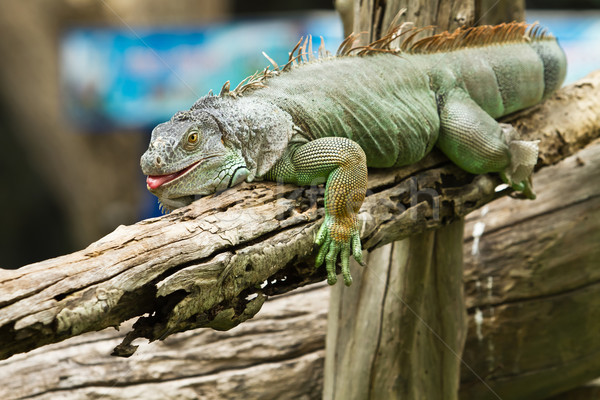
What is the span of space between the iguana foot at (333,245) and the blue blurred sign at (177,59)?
17.9 ft

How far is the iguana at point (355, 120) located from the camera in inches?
143

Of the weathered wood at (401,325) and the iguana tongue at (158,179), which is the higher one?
the iguana tongue at (158,179)

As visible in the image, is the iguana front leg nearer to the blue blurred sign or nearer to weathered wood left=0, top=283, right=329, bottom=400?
weathered wood left=0, top=283, right=329, bottom=400

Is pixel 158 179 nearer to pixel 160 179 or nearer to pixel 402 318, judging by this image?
pixel 160 179

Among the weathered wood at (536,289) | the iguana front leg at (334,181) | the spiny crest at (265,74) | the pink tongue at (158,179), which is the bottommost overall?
the weathered wood at (536,289)

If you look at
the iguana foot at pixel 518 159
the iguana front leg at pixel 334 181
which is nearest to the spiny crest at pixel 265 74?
the iguana front leg at pixel 334 181

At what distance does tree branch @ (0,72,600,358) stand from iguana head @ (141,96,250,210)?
0.13 m

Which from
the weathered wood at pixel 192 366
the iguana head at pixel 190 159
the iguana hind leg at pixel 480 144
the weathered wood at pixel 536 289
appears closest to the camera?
the iguana head at pixel 190 159

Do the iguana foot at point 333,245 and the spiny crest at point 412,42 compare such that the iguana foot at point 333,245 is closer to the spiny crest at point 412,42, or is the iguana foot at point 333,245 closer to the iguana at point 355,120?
the iguana at point 355,120

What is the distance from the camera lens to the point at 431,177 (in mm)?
4492

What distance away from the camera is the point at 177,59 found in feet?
28.8

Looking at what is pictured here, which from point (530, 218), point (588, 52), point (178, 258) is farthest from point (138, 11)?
point (178, 258)

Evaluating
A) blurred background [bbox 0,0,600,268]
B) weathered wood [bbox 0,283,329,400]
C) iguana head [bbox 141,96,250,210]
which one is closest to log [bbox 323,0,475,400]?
weathered wood [bbox 0,283,329,400]

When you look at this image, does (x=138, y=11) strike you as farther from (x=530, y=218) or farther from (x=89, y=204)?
(x=530, y=218)
